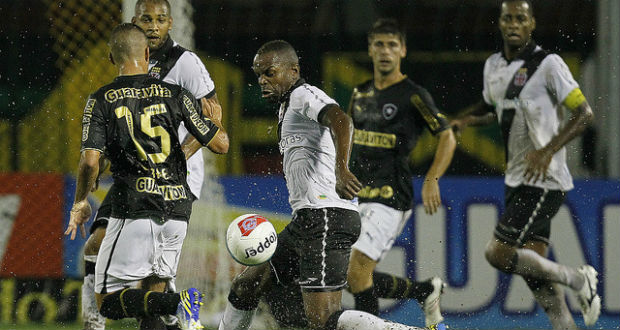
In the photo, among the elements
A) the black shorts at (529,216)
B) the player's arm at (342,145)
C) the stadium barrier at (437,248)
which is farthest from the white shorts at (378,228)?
the player's arm at (342,145)

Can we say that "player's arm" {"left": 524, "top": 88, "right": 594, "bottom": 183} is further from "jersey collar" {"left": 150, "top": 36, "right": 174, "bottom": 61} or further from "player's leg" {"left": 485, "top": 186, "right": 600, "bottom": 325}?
"jersey collar" {"left": 150, "top": 36, "right": 174, "bottom": 61}

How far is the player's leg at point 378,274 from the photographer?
6.84 m

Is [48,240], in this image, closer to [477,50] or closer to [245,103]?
[245,103]

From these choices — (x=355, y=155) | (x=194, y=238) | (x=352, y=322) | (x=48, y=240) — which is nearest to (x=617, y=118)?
(x=355, y=155)

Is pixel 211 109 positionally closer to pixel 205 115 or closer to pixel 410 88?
pixel 205 115

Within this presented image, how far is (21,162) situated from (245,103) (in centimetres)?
359

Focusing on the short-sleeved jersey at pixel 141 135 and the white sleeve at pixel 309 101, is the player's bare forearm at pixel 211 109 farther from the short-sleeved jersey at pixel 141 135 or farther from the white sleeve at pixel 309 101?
the white sleeve at pixel 309 101

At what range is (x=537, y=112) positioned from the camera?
7445mm

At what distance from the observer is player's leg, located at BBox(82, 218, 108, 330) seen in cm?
604

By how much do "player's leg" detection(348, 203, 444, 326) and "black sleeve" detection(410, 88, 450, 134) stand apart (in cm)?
66

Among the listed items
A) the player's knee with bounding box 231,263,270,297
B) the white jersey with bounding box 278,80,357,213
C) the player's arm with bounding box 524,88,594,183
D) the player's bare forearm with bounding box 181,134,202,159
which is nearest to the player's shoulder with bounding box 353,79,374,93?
the player's arm with bounding box 524,88,594,183

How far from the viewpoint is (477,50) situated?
1125cm

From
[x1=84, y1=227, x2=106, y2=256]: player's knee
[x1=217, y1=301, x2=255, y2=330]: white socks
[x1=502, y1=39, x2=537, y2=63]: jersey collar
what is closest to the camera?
[x1=217, y1=301, x2=255, y2=330]: white socks

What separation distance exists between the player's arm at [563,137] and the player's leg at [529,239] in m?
0.18
